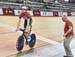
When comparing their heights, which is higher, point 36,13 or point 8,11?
point 8,11

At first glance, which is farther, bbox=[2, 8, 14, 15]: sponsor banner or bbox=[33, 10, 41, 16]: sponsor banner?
bbox=[33, 10, 41, 16]: sponsor banner

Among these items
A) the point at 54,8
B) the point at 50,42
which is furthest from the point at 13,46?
the point at 54,8

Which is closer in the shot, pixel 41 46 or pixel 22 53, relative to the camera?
pixel 22 53

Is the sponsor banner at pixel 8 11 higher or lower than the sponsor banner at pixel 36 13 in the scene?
higher

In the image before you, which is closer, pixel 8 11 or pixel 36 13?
pixel 8 11

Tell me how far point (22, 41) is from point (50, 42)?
328 centimetres

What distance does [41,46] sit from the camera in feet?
37.0

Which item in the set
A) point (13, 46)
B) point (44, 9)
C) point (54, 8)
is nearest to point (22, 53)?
point (13, 46)

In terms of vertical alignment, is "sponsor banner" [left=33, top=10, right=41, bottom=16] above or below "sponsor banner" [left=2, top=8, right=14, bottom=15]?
below

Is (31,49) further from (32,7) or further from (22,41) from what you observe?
(32,7)

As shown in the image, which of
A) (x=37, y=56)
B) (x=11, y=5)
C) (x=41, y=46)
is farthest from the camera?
(x=11, y=5)

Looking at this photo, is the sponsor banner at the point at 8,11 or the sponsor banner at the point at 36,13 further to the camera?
the sponsor banner at the point at 36,13

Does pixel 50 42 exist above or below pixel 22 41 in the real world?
below

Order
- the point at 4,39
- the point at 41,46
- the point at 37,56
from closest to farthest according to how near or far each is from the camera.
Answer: the point at 37,56
the point at 41,46
the point at 4,39
